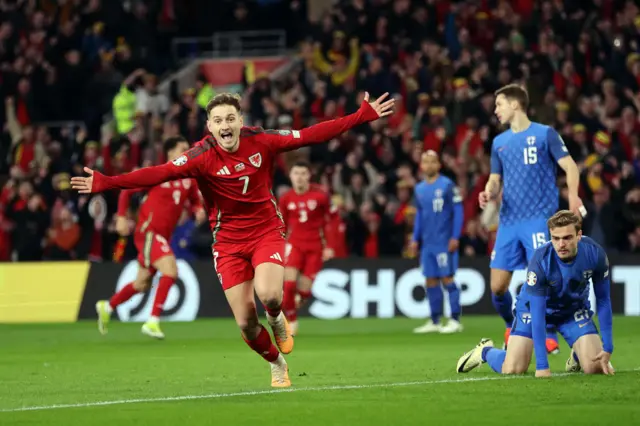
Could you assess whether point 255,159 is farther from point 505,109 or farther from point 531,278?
point 505,109

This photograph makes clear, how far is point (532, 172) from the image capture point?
1259cm

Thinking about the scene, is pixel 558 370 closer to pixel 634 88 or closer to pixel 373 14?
pixel 634 88

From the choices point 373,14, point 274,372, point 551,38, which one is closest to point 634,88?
point 551,38

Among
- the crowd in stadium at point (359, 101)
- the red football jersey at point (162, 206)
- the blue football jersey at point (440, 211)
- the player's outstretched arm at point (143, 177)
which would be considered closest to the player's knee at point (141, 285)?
the red football jersey at point (162, 206)

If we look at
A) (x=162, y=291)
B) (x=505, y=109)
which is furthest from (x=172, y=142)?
(x=505, y=109)

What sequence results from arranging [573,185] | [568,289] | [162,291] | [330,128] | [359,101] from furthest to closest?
[359,101] < [162,291] < [573,185] < [568,289] < [330,128]

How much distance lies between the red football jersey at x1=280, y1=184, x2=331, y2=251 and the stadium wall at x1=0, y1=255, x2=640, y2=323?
9.36 ft

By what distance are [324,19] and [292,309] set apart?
10.8 metres

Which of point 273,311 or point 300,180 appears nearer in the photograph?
point 273,311

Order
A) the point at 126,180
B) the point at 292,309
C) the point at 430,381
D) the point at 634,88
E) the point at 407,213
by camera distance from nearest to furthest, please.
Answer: the point at 126,180 → the point at 430,381 → the point at 292,309 → the point at 407,213 → the point at 634,88

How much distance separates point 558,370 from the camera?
11.1 m

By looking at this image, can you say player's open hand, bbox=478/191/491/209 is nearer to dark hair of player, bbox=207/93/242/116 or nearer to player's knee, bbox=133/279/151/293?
dark hair of player, bbox=207/93/242/116

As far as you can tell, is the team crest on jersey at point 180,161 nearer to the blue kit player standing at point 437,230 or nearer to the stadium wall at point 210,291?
the blue kit player standing at point 437,230

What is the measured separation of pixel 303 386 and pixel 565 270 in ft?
6.80
